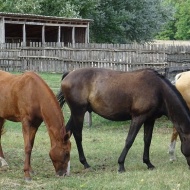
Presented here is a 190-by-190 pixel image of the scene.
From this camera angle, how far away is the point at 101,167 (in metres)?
9.09

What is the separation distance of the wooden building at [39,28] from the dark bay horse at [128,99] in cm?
1927

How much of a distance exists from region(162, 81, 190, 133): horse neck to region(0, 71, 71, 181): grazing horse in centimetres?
184

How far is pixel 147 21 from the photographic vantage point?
3953 centimetres

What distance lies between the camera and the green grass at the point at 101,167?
7.29 metres

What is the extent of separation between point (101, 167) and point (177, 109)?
1752 millimetres

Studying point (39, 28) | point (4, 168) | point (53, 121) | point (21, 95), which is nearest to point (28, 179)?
point (53, 121)

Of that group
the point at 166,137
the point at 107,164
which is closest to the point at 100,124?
the point at 166,137

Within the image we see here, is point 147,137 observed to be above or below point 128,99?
below

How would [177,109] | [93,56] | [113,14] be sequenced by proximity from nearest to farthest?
[177,109] → [93,56] → [113,14]

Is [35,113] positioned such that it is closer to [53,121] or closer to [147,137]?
[53,121]

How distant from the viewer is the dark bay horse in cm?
845

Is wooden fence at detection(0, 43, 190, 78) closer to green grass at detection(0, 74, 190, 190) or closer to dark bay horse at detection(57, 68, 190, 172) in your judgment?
green grass at detection(0, 74, 190, 190)

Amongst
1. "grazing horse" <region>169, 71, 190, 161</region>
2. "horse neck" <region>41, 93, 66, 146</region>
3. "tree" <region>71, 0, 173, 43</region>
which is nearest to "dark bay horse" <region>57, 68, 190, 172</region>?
"grazing horse" <region>169, 71, 190, 161</region>

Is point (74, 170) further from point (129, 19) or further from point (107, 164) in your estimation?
point (129, 19)
